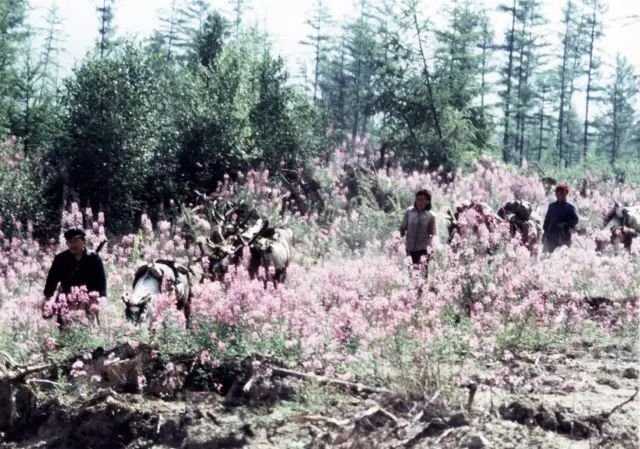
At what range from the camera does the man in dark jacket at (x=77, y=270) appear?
7.39 m

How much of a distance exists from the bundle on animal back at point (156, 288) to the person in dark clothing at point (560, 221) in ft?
19.7

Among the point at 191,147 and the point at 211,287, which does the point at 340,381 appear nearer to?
the point at 211,287

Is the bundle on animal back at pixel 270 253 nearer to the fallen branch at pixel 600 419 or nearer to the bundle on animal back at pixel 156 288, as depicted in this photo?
the bundle on animal back at pixel 156 288

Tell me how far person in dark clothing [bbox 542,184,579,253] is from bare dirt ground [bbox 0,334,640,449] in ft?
14.2

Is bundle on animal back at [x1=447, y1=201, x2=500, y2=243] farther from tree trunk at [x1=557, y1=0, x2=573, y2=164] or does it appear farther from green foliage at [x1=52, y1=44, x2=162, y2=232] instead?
tree trunk at [x1=557, y1=0, x2=573, y2=164]

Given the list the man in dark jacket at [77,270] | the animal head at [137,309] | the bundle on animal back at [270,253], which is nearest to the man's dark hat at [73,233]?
the man in dark jacket at [77,270]

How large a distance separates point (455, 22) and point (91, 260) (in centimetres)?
2121

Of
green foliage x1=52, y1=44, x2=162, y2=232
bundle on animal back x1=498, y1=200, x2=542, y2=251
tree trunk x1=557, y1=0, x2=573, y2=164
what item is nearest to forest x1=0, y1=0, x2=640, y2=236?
green foliage x1=52, y1=44, x2=162, y2=232

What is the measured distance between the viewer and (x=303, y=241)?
15391 millimetres

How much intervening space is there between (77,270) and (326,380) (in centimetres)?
298

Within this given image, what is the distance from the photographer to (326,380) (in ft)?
19.7

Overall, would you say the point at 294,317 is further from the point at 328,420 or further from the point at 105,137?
the point at 105,137

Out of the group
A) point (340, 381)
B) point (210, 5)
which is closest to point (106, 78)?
point (340, 381)

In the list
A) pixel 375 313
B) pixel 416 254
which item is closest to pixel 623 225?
pixel 416 254
